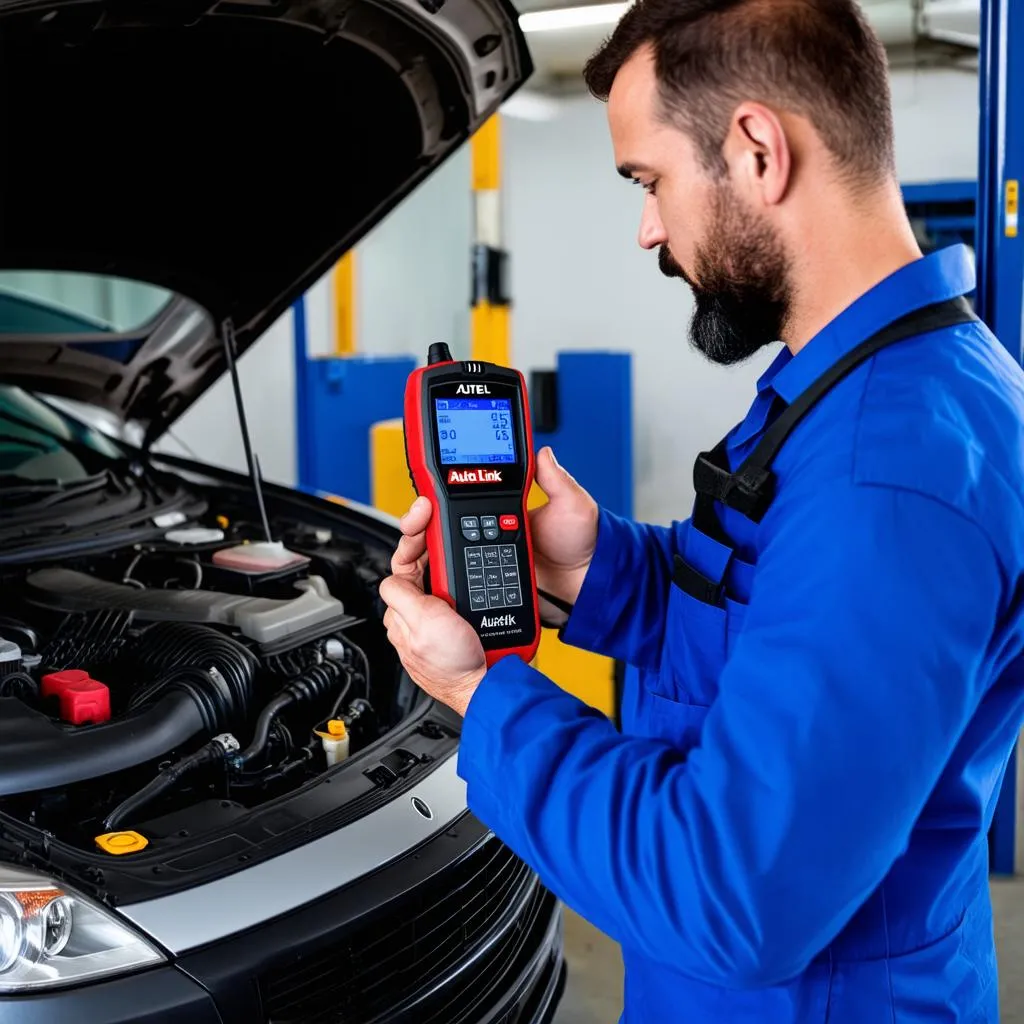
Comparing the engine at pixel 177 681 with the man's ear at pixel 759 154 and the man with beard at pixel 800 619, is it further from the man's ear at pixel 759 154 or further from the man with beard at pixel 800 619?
the man's ear at pixel 759 154

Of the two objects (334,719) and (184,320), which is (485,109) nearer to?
(184,320)

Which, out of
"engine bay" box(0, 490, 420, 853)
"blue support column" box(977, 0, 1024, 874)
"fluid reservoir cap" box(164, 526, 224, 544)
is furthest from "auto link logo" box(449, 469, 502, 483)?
"blue support column" box(977, 0, 1024, 874)

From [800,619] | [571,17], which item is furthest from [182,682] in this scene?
[571,17]

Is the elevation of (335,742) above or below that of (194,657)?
below

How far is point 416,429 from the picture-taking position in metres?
1.26

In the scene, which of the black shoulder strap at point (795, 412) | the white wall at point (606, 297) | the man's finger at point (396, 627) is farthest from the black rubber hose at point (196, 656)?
the white wall at point (606, 297)

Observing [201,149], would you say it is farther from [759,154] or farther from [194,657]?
[759,154]

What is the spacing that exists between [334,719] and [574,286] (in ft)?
25.2

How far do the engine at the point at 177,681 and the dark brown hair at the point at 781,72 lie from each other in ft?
3.62

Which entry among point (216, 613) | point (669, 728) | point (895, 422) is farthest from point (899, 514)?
point (216, 613)

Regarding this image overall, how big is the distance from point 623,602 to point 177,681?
0.74 metres

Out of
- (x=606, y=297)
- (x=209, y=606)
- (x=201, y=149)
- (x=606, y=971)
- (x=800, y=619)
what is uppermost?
(x=606, y=297)

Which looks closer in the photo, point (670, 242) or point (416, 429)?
point (670, 242)

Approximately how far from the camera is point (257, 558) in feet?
7.23
